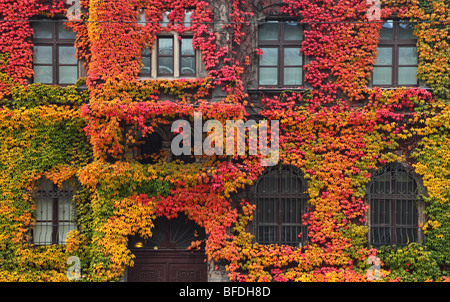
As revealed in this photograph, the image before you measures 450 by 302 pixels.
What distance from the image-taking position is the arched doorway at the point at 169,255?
1191cm

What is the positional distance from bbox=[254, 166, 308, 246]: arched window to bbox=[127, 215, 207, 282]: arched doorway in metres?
1.70

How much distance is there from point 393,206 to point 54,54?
33.0 feet

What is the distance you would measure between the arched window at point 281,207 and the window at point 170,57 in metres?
3.49

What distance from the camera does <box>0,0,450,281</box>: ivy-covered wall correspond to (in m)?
11.3

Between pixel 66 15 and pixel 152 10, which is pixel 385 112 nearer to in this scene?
pixel 152 10

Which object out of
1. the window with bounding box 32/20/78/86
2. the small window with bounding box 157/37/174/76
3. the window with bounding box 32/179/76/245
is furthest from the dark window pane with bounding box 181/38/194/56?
the window with bounding box 32/179/76/245

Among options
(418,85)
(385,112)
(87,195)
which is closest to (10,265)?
(87,195)

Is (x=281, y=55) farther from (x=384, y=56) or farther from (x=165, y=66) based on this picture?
(x=165, y=66)

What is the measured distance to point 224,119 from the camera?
A: 11.3 meters

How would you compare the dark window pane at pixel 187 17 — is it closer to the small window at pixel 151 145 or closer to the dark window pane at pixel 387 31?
the small window at pixel 151 145

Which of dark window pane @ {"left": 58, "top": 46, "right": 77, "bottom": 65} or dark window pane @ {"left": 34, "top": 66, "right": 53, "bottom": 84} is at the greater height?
dark window pane @ {"left": 58, "top": 46, "right": 77, "bottom": 65}

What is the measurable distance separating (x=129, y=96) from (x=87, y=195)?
9.50 feet

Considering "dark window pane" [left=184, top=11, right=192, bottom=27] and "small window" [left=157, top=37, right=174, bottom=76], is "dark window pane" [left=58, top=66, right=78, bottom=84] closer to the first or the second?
"small window" [left=157, top=37, right=174, bottom=76]

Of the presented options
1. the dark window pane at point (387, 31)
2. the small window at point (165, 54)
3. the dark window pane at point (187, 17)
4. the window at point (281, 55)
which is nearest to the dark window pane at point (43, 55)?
the small window at point (165, 54)
